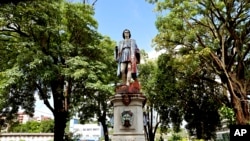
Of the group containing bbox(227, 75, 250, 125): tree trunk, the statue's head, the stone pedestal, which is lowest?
the stone pedestal

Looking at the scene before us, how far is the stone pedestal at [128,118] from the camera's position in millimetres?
9695

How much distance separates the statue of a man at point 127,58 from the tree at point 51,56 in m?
5.79

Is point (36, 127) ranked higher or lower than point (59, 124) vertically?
higher

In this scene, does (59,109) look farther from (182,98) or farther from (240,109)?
(182,98)

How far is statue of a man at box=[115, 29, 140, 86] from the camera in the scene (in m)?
10.5

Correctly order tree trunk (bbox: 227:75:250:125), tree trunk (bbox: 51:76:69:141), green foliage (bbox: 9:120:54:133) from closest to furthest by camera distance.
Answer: tree trunk (bbox: 227:75:250:125) < tree trunk (bbox: 51:76:69:141) < green foliage (bbox: 9:120:54:133)

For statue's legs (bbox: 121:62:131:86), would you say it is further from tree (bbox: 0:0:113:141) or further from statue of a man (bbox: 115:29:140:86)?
tree (bbox: 0:0:113:141)

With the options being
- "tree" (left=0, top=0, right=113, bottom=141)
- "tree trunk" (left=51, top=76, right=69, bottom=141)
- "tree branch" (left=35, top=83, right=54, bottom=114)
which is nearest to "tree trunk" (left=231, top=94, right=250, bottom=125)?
"tree" (left=0, top=0, right=113, bottom=141)

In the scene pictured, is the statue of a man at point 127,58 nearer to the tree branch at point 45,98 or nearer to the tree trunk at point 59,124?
the tree branch at point 45,98

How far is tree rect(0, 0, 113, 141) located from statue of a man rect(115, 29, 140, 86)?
579 cm

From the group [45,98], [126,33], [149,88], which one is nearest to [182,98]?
[149,88]

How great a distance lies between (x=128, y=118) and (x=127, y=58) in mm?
2007

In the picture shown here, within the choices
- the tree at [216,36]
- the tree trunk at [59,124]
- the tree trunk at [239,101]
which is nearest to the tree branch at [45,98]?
the tree trunk at [59,124]

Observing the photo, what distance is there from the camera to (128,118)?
9773 mm
